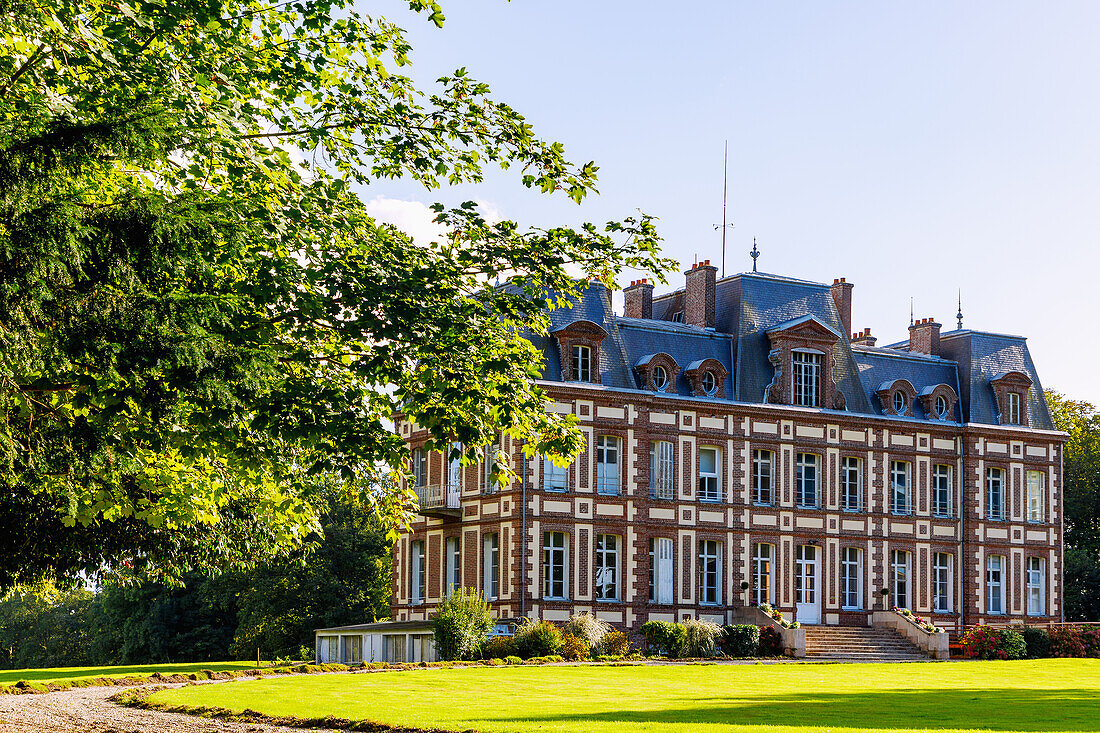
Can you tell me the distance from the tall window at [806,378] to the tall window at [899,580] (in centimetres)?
574

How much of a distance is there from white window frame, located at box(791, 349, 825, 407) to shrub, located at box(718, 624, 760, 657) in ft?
27.1

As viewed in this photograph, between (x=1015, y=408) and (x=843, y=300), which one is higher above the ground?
(x=843, y=300)

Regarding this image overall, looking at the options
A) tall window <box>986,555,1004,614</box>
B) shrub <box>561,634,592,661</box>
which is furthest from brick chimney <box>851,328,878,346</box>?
shrub <box>561,634,592,661</box>

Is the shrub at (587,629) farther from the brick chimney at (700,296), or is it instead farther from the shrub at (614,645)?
the brick chimney at (700,296)

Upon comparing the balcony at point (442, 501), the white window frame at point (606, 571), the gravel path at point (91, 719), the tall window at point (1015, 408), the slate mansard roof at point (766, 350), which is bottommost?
the gravel path at point (91, 719)

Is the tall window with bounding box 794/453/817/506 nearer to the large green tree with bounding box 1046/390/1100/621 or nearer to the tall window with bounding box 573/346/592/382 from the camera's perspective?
the tall window with bounding box 573/346/592/382

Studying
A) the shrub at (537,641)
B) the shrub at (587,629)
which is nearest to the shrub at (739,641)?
the shrub at (587,629)

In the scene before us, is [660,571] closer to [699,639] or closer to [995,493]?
[699,639]

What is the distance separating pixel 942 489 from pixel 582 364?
14.1m

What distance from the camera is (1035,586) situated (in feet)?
155

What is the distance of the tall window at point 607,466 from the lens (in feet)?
132

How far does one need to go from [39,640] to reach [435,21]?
245 feet

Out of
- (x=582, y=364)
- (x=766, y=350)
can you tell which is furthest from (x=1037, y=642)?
(x=582, y=364)

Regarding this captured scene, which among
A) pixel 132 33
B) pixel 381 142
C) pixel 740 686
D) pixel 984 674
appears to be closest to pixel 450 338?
pixel 381 142
